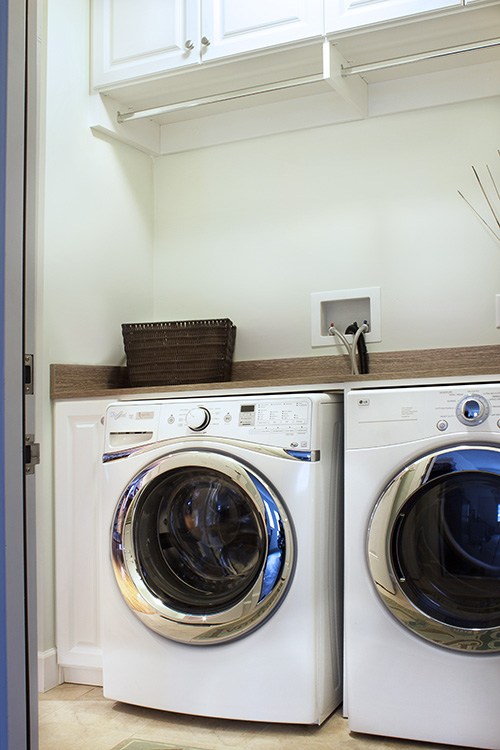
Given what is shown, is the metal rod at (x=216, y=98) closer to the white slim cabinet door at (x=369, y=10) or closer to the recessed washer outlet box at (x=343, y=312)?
the white slim cabinet door at (x=369, y=10)

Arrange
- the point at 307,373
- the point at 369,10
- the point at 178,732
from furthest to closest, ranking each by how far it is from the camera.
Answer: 1. the point at 307,373
2. the point at 369,10
3. the point at 178,732

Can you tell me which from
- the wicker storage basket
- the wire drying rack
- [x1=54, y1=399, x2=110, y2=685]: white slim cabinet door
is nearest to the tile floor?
[x1=54, y1=399, x2=110, y2=685]: white slim cabinet door

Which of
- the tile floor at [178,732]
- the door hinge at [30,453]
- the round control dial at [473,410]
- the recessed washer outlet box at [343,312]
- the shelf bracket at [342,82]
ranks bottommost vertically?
the tile floor at [178,732]

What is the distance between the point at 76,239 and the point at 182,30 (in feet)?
2.63

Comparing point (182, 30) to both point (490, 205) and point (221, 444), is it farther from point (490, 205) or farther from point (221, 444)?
point (221, 444)

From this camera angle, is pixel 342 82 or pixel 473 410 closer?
pixel 473 410

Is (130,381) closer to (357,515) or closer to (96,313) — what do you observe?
(96,313)

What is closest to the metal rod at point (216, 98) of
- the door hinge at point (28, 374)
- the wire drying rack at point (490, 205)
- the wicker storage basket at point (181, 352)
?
the wire drying rack at point (490, 205)

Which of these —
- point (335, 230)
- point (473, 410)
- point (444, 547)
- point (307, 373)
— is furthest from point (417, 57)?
point (444, 547)

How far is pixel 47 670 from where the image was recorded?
221 cm

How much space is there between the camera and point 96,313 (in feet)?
8.43

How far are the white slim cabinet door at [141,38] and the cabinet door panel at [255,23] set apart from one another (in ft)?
0.18

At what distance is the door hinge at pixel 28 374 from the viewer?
1.02 metres

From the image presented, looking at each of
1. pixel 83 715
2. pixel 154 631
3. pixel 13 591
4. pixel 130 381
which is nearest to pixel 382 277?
pixel 130 381
